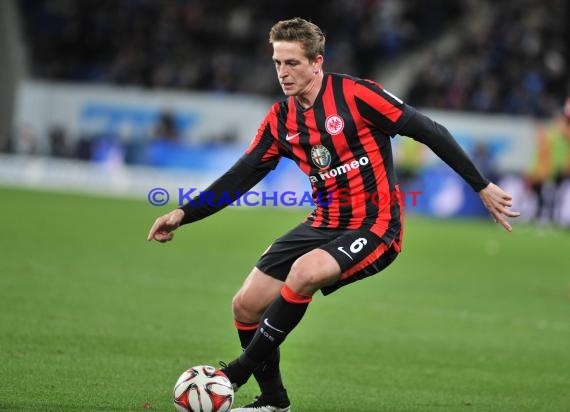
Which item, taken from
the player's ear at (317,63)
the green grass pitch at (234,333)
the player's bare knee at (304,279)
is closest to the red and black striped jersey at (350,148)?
the player's ear at (317,63)

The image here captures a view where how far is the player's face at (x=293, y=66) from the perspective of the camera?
6.34 m

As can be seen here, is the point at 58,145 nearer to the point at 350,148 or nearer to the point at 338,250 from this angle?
the point at 350,148

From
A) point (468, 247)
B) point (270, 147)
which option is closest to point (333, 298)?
point (270, 147)

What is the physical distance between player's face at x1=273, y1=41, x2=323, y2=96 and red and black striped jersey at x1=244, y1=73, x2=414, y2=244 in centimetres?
17

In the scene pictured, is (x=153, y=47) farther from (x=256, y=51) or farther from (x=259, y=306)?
(x=259, y=306)

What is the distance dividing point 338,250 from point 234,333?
363cm

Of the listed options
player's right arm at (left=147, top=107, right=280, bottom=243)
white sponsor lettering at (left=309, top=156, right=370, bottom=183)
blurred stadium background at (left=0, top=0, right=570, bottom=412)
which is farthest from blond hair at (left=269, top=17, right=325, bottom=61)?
blurred stadium background at (left=0, top=0, right=570, bottom=412)

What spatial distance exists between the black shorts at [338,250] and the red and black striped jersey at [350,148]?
65 millimetres

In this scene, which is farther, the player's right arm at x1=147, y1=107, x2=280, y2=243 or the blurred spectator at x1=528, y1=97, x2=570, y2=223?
the blurred spectator at x1=528, y1=97, x2=570, y2=223

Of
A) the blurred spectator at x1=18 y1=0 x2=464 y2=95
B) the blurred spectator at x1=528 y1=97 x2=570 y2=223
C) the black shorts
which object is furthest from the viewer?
the blurred spectator at x1=18 y1=0 x2=464 y2=95

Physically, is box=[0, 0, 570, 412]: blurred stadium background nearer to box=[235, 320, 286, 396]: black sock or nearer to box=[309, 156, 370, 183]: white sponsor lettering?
box=[235, 320, 286, 396]: black sock

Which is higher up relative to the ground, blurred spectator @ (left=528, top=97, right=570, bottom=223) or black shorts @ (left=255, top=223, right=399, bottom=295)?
black shorts @ (left=255, top=223, right=399, bottom=295)

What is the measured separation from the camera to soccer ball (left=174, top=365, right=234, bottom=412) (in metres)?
6.07

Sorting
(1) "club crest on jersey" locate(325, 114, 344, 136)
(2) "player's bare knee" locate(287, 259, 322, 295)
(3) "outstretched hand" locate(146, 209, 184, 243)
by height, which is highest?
(1) "club crest on jersey" locate(325, 114, 344, 136)
